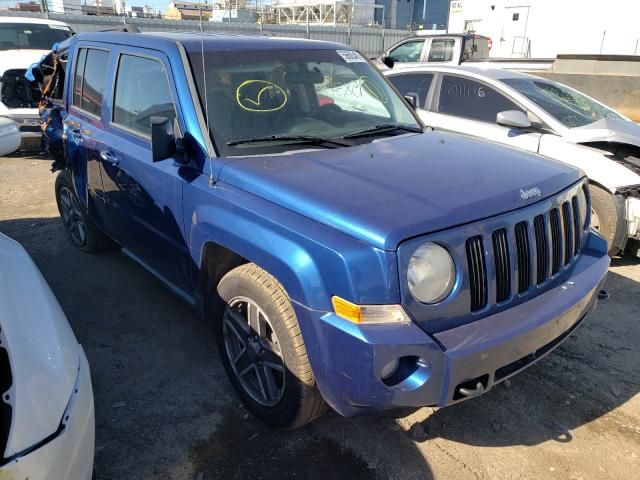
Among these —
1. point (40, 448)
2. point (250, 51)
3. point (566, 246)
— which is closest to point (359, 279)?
point (40, 448)

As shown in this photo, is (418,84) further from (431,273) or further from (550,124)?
(431,273)

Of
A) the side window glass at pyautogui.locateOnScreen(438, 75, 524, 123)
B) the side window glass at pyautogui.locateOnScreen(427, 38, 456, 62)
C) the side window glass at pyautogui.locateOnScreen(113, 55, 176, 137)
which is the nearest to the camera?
the side window glass at pyautogui.locateOnScreen(113, 55, 176, 137)

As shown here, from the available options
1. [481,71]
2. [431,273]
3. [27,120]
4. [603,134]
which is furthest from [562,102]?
[27,120]

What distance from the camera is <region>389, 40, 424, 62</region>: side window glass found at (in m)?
11.7

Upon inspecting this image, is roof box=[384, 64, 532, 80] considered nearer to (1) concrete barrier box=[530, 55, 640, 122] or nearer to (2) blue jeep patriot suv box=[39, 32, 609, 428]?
(2) blue jeep patriot suv box=[39, 32, 609, 428]

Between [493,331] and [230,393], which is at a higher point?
[493,331]

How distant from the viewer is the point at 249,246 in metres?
2.44

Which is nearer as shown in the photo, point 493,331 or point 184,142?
point 493,331

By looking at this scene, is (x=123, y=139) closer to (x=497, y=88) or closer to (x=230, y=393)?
(x=230, y=393)

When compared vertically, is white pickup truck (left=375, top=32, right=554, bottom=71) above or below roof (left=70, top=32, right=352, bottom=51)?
below

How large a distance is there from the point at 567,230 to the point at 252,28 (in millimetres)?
17037

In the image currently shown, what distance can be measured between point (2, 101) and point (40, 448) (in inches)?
339

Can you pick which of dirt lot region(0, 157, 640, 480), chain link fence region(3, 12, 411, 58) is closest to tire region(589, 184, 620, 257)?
dirt lot region(0, 157, 640, 480)

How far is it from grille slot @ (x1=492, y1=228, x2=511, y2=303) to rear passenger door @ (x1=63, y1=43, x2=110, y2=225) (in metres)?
2.97
